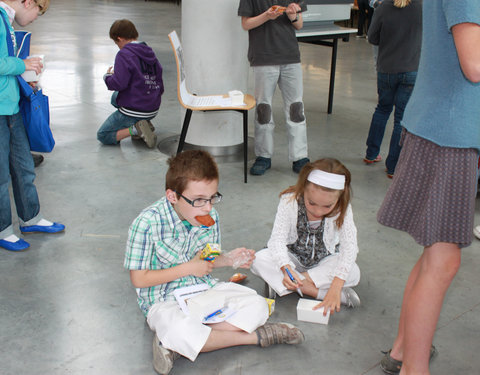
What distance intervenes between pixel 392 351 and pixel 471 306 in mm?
696

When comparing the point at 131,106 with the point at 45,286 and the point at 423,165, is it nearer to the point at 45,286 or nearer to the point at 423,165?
the point at 45,286

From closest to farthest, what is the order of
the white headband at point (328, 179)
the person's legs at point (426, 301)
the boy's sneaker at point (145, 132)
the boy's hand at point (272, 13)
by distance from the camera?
the person's legs at point (426, 301) → the white headband at point (328, 179) → the boy's hand at point (272, 13) → the boy's sneaker at point (145, 132)

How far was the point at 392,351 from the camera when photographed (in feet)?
6.85

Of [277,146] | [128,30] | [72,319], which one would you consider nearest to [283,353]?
[72,319]

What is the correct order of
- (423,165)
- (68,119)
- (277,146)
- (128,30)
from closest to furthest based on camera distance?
(423,165), (128,30), (277,146), (68,119)

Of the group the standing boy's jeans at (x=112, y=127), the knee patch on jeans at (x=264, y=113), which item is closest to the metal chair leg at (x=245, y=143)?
the knee patch on jeans at (x=264, y=113)

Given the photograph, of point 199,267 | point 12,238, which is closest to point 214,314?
point 199,267

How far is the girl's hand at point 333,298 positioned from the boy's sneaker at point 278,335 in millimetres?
182

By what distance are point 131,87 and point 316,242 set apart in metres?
2.70

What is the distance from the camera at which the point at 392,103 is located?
421 centimetres

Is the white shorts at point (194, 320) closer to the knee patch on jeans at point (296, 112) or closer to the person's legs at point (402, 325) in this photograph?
the person's legs at point (402, 325)

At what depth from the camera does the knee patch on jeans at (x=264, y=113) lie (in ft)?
13.6

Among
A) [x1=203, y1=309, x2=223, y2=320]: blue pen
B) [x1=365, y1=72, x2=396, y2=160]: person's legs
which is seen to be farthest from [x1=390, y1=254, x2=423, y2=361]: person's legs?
[x1=365, y1=72, x2=396, y2=160]: person's legs

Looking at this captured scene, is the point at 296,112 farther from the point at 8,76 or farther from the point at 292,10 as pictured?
the point at 8,76
